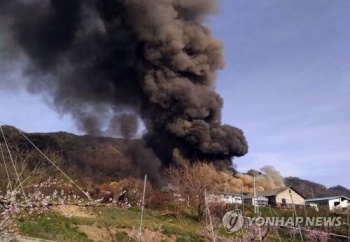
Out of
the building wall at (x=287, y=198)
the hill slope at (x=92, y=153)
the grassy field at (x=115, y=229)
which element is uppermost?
the hill slope at (x=92, y=153)

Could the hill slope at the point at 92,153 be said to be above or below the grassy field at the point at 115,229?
above

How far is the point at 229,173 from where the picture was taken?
44.0 metres

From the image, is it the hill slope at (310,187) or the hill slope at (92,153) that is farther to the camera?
the hill slope at (310,187)

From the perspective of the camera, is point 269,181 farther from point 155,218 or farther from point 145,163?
point 155,218

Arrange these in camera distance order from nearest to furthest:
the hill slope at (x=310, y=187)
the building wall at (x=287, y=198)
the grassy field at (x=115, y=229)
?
the grassy field at (x=115, y=229)
the building wall at (x=287, y=198)
the hill slope at (x=310, y=187)

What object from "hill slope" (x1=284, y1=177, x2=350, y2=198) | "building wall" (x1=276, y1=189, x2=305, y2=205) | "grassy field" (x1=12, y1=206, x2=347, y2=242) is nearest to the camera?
"grassy field" (x1=12, y1=206, x2=347, y2=242)

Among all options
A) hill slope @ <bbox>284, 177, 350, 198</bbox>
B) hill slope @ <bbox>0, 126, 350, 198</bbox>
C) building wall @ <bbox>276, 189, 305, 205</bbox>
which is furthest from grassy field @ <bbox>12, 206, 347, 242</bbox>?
hill slope @ <bbox>284, 177, 350, 198</bbox>

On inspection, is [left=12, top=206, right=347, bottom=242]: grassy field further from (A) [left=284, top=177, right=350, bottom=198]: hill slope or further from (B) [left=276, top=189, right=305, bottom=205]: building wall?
(A) [left=284, top=177, right=350, bottom=198]: hill slope

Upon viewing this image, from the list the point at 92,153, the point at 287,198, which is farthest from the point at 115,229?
the point at 92,153

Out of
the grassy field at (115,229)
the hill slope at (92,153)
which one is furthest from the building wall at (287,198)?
the grassy field at (115,229)

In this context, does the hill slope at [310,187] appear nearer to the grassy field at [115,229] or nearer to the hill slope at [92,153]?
the hill slope at [92,153]

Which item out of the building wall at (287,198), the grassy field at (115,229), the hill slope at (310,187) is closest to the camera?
the grassy field at (115,229)

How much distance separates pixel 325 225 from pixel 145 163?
23.7 meters

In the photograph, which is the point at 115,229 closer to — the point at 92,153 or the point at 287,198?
the point at 287,198
